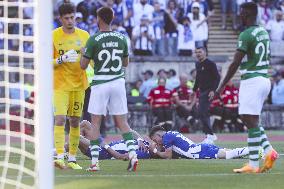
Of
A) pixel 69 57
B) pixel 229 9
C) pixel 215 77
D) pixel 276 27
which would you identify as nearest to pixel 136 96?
pixel 276 27

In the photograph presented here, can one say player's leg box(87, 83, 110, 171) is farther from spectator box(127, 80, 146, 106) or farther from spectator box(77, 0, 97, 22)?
spectator box(77, 0, 97, 22)

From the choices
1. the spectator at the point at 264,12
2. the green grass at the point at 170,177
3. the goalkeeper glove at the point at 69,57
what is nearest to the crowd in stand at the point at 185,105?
the spectator at the point at 264,12

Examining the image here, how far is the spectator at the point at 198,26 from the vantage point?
1267 inches

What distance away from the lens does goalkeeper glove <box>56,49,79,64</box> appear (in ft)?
48.7

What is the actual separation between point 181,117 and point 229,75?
610 inches

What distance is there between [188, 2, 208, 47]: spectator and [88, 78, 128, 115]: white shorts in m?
18.1

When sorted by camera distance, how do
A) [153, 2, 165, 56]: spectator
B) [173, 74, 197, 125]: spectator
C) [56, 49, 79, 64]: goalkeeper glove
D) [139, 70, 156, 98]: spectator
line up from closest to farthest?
[56, 49, 79, 64]: goalkeeper glove < [173, 74, 197, 125]: spectator < [139, 70, 156, 98]: spectator < [153, 2, 165, 56]: spectator

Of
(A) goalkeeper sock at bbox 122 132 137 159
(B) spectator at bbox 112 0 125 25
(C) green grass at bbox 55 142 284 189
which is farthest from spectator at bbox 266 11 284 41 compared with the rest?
(A) goalkeeper sock at bbox 122 132 137 159

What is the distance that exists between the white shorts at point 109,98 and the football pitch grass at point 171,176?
2.84 ft

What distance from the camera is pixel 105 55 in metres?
14.0

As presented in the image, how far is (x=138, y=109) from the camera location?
29.9 m

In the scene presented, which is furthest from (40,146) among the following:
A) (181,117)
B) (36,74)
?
(181,117)

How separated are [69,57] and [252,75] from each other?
9.05 ft

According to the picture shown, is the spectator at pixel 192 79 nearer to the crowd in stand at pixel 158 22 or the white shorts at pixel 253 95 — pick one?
the crowd in stand at pixel 158 22
